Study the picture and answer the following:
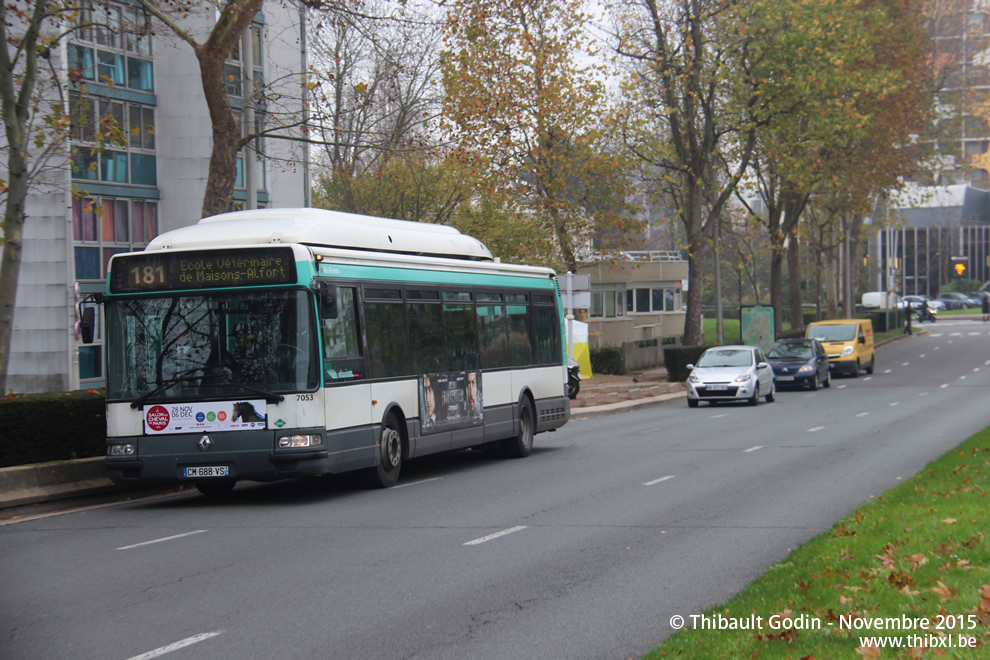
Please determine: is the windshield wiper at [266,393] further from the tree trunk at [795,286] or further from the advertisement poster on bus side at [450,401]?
the tree trunk at [795,286]

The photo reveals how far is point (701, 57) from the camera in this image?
36.3 m

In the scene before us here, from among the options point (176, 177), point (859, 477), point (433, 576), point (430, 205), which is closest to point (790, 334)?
point (430, 205)

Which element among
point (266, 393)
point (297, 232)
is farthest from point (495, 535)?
point (297, 232)

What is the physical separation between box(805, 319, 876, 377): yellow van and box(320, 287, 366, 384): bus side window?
30708 millimetres

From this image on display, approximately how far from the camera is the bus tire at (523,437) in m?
18.0

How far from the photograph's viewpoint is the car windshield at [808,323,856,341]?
41.9m

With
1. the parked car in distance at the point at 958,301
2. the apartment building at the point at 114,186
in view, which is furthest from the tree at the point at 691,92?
the parked car in distance at the point at 958,301

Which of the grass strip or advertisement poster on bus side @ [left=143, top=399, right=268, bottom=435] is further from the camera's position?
advertisement poster on bus side @ [left=143, top=399, right=268, bottom=435]

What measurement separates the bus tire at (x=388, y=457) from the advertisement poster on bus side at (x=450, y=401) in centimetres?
66

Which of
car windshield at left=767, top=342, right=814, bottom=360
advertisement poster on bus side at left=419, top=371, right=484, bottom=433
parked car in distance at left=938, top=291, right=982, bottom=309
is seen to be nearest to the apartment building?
advertisement poster on bus side at left=419, top=371, right=484, bottom=433

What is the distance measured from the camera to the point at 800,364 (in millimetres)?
35531

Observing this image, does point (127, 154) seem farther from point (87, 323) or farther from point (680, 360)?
point (87, 323)

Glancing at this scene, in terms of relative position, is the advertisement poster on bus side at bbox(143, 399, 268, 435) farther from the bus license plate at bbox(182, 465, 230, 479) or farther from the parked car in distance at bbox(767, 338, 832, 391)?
the parked car in distance at bbox(767, 338, 832, 391)

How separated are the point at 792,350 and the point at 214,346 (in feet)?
89.8
